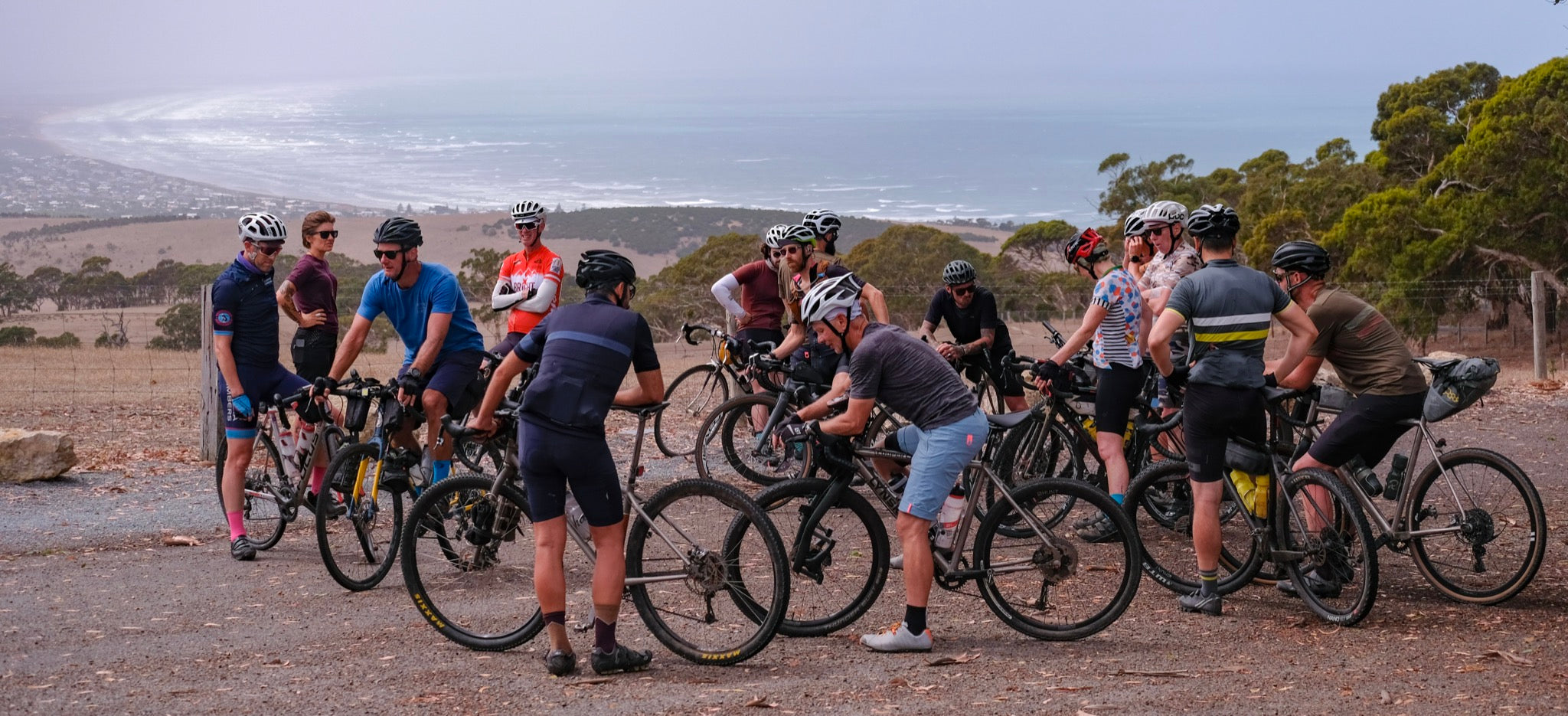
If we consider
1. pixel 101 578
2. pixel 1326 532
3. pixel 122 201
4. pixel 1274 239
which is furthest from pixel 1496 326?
pixel 122 201

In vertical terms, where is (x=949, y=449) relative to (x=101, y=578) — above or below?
above

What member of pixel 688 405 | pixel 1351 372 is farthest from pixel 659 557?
pixel 688 405

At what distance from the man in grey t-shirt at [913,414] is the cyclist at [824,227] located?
3774 millimetres

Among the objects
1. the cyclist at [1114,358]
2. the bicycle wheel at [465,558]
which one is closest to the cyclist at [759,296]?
the cyclist at [1114,358]

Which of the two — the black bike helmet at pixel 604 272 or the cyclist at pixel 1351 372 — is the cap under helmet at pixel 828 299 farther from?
the cyclist at pixel 1351 372

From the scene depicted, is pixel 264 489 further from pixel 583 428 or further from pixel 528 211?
pixel 583 428

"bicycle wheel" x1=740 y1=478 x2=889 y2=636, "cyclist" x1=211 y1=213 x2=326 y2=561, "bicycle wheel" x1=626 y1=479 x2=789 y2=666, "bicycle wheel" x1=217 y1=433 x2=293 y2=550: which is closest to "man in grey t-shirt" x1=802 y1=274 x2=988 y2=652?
"bicycle wheel" x1=740 y1=478 x2=889 y2=636

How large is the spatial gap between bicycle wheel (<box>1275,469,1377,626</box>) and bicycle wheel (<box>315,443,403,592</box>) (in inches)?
180

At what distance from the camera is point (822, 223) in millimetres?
10023

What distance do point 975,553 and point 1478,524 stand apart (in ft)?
8.13

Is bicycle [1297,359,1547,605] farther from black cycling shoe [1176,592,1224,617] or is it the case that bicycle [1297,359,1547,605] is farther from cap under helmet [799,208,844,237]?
cap under helmet [799,208,844,237]

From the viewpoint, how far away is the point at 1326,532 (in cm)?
671

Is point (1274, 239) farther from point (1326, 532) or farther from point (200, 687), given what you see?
point (200, 687)

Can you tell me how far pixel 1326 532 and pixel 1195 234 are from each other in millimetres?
1577
